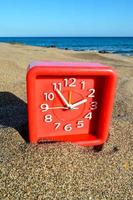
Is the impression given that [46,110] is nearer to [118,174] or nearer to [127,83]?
[118,174]

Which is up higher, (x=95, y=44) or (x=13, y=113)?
(x=13, y=113)

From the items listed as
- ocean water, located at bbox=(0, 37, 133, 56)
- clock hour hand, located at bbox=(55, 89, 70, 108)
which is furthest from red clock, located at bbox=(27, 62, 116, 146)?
ocean water, located at bbox=(0, 37, 133, 56)

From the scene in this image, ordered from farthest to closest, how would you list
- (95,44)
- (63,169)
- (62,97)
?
(95,44) < (62,97) < (63,169)

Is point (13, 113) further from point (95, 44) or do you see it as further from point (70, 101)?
point (95, 44)

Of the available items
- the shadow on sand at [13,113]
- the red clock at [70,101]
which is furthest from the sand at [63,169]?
the red clock at [70,101]

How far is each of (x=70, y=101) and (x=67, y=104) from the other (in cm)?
3

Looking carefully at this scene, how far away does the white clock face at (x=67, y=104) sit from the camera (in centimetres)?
238

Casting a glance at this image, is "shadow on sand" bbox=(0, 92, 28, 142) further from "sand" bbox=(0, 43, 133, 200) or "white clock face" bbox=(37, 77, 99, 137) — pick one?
"white clock face" bbox=(37, 77, 99, 137)

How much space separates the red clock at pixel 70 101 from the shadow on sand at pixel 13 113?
20 centimetres

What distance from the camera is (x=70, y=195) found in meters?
1.97

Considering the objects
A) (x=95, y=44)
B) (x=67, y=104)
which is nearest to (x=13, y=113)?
(x=67, y=104)

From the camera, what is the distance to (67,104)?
2.45 meters

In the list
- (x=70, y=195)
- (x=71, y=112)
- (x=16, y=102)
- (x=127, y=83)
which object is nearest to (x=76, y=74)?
(x=71, y=112)

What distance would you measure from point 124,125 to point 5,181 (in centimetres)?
130
